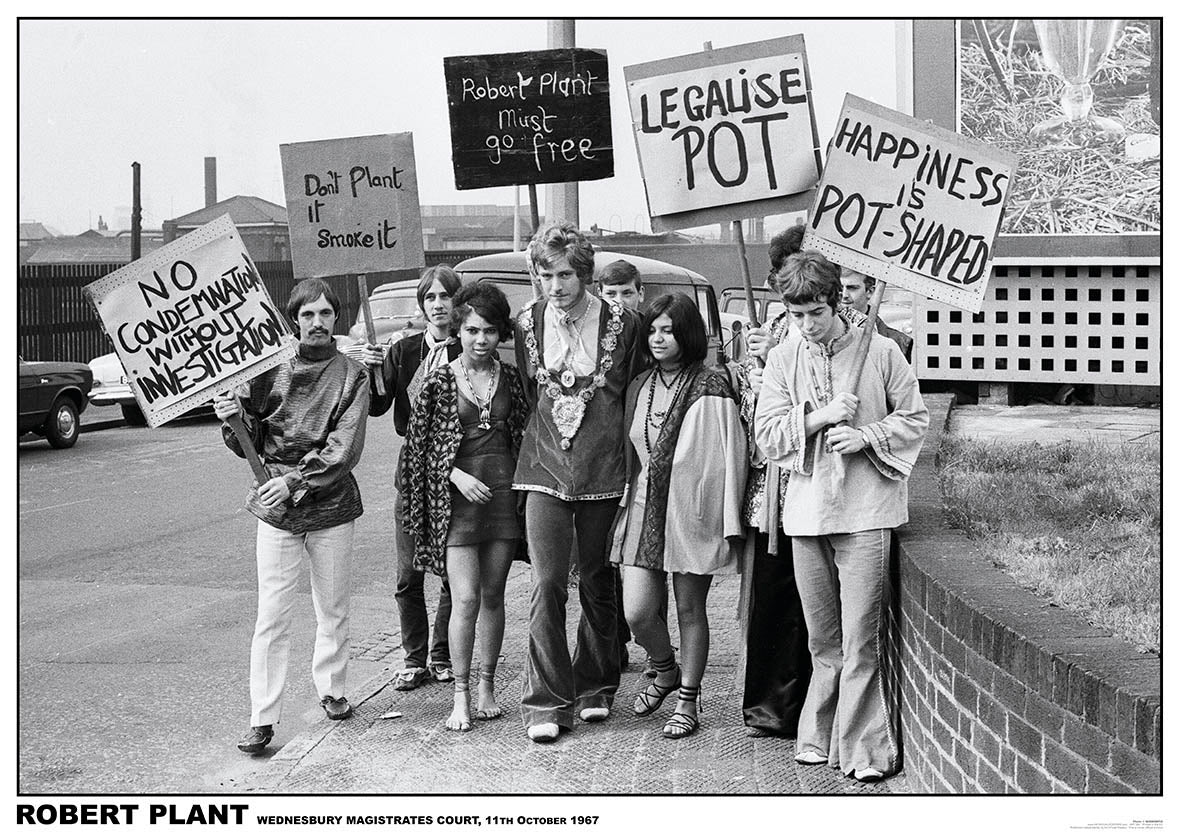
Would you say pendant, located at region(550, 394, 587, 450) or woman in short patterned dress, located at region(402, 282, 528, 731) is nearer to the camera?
pendant, located at region(550, 394, 587, 450)

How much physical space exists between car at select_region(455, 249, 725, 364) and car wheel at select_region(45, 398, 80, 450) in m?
7.48

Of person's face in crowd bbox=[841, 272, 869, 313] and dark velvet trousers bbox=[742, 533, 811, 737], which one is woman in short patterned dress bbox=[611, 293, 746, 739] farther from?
person's face in crowd bbox=[841, 272, 869, 313]

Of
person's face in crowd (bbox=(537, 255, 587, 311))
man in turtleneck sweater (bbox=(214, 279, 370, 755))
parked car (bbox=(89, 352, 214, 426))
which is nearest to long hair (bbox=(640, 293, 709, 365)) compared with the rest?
person's face in crowd (bbox=(537, 255, 587, 311))

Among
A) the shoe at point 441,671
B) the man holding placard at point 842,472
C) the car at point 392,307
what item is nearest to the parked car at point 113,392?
the car at point 392,307

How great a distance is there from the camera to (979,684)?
4.30 m

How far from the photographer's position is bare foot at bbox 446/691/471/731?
19.1ft

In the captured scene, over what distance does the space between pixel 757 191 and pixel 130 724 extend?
3.35 m

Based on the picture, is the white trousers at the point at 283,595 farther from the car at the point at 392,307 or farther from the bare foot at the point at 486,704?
the car at the point at 392,307

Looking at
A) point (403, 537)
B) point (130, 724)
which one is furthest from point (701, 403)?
point (130, 724)

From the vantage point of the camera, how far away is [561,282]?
5617 mm

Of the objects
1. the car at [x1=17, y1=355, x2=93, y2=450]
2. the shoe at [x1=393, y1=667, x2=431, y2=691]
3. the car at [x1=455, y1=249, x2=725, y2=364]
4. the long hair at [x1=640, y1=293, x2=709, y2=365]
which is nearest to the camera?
the long hair at [x1=640, y1=293, x2=709, y2=365]

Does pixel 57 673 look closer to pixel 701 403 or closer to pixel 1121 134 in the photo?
pixel 701 403

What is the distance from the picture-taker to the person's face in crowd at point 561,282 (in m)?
5.61

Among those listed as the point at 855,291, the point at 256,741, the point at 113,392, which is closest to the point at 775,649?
the point at 855,291
